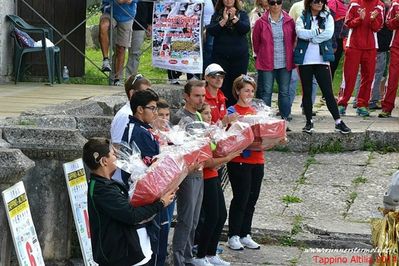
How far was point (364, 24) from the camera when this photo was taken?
1301cm

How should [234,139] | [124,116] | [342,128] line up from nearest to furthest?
[124,116], [234,139], [342,128]

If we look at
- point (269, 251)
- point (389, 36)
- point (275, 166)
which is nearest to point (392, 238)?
point (269, 251)

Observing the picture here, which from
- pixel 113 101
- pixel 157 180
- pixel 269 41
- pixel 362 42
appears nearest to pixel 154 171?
pixel 157 180

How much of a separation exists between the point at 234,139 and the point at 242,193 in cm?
81

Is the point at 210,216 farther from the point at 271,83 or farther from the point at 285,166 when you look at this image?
the point at 271,83

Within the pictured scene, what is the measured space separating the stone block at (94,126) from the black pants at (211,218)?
0.96m

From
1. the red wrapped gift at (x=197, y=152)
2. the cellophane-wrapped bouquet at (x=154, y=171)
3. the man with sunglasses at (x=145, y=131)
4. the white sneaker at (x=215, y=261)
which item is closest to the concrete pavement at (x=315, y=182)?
the white sneaker at (x=215, y=261)

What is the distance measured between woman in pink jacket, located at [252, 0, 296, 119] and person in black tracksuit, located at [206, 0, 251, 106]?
1.64ft

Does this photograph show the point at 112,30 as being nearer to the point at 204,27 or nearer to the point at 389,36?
the point at 204,27

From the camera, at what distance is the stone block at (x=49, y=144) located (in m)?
7.42

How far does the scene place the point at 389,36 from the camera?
14.2 meters

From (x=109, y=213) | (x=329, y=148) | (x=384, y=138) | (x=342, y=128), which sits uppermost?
(x=109, y=213)

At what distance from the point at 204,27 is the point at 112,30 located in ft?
4.16

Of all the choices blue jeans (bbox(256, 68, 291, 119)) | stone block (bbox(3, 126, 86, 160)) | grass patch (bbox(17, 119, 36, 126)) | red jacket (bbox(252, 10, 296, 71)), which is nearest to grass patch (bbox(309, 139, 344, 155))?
blue jeans (bbox(256, 68, 291, 119))
